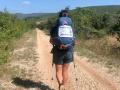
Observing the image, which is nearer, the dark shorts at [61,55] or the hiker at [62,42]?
the hiker at [62,42]

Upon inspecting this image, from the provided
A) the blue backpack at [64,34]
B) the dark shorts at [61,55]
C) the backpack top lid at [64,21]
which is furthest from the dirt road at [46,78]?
the backpack top lid at [64,21]

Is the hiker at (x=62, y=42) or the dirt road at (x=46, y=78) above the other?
the hiker at (x=62, y=42)

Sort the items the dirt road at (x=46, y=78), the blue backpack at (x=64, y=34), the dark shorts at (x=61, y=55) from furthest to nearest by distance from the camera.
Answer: the dirt road at (x=46, y=78) → the dark shorts at (x=61, y=55) → the blue backpack at (x=64, y=34)

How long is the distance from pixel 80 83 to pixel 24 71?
2837 mm

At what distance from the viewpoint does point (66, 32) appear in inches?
361

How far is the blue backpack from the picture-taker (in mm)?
9180

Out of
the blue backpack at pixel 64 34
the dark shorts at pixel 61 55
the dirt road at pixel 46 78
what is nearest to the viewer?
the blue backpack at pixel 64 34

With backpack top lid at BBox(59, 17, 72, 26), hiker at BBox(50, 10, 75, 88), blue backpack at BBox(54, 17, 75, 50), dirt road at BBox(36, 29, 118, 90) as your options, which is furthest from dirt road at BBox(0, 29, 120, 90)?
backpack top lid at BBox(59, 17, 72, 26)

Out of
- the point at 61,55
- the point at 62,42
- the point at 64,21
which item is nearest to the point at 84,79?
the point at 61,55

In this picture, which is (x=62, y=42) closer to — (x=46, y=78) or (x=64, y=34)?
(x=64, y=34)

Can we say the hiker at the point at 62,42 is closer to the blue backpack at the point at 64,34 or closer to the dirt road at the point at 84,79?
the blue backpack at the point at 64,34

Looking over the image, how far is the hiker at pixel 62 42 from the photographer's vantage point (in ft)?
30.1

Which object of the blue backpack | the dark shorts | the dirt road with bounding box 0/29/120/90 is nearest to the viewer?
the blue backpack

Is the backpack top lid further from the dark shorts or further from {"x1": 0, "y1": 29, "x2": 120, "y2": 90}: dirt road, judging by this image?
{"x1": 0, "y1": 29, "x2": 120, "y2": 90}: dirt road
